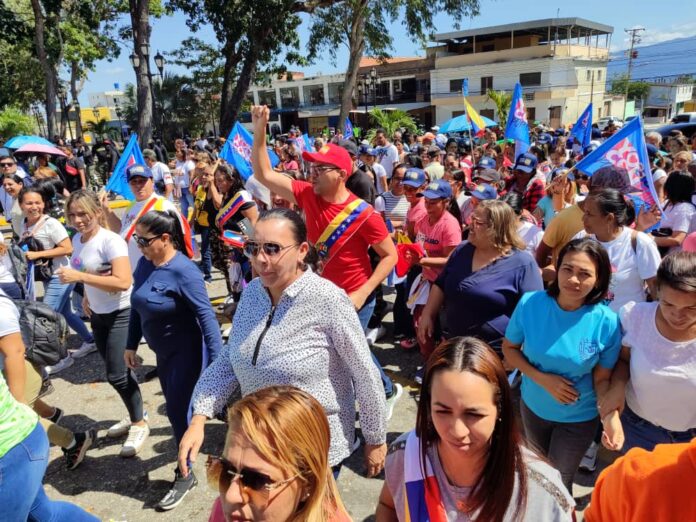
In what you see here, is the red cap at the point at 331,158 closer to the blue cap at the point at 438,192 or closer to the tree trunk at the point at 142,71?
the blue cap at the point at 438,192

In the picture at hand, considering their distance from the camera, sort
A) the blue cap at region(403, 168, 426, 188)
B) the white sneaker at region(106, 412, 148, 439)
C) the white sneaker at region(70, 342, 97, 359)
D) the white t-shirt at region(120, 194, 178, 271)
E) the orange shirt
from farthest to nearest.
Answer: the white sneaker at region(70, 342, 97, 359), the blue cap at region(403, 168, 426, 188), the white t-shirt at region(120, 194, 178, 271), the white sneaker at region(106, 412, 148, 439), the orange shirt

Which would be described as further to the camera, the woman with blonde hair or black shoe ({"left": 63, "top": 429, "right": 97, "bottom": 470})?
black shoe ({"left": 63, "top": 429, "right": 97, "bottom": 470})

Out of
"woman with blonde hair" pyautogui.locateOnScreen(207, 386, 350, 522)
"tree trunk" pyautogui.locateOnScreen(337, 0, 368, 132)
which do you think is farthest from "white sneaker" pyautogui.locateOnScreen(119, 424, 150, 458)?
"tree trunk" pyautogui.locateOnScreen(337, 0, 368, 132)

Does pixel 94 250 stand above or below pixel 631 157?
below

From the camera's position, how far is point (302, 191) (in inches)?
138

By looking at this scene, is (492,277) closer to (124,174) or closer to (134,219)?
(134,219)

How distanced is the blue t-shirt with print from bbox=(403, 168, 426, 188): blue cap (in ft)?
9.43

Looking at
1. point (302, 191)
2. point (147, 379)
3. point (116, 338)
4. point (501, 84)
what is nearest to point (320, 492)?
point (302, 191)

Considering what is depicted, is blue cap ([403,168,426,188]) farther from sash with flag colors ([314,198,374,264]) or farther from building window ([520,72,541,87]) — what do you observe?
building window ([520,72,541,87])

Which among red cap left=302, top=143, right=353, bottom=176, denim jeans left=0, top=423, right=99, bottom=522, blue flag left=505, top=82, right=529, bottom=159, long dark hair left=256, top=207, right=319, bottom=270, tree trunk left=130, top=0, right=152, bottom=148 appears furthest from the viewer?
tree trunk left=130, top=0, right=152, bottom=148

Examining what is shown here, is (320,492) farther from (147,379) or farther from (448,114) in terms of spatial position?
(448,114)

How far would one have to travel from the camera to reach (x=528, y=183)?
5770 millimetres

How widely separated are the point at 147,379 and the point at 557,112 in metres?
47.8

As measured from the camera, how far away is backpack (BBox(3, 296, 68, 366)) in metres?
3.03
